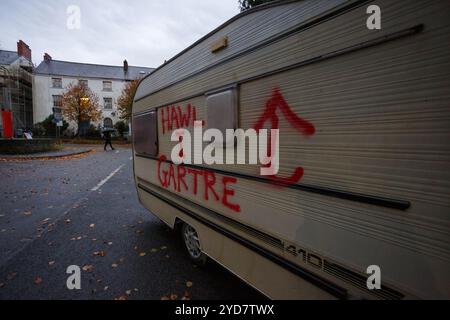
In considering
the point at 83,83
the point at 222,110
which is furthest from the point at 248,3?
the point at 83,83

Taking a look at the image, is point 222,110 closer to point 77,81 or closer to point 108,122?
point 108,122

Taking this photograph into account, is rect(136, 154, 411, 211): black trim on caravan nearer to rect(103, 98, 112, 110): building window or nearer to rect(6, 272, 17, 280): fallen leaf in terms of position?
rect(6, 272, 17, 280): fallen leaf

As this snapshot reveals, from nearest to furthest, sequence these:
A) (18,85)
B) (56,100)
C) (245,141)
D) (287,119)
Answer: (287,119), (245,141), (18,85), (56,100)

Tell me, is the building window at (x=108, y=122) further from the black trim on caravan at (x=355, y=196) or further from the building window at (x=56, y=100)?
the black trim on caravan at (x=355, y=196)

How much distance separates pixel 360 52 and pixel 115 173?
10.9 meters

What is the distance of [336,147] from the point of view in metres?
1.68

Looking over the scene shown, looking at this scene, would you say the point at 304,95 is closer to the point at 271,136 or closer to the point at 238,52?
the point at 271,136

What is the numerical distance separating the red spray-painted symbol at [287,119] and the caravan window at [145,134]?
8.41 ft

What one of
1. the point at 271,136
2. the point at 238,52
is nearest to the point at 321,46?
the point at 271,136

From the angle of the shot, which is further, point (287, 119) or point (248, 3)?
point (248, 3)

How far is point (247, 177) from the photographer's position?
2428mm

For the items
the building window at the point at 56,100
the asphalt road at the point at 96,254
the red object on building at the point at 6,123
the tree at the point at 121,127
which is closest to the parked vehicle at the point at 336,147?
the asphalt road at the point at 96,254

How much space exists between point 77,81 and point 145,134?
43346 millimetres
